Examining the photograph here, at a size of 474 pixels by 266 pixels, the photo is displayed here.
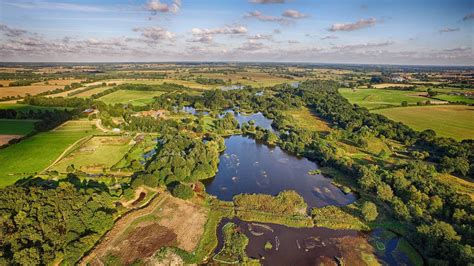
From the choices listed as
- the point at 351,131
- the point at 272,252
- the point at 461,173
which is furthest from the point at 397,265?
the point at 351,131

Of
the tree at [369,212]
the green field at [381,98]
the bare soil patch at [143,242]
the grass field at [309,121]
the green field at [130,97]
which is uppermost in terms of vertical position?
the green field at [381,98]

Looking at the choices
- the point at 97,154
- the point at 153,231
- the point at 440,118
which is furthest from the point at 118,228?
the point at 440,118

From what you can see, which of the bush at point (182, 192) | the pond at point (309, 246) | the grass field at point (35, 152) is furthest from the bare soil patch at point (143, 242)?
→ the grass field at point (35, 152)

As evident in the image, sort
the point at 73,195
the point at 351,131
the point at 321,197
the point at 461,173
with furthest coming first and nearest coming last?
the point at 351,131
the point at 461,173
the point at 321,197
the point at 73,195

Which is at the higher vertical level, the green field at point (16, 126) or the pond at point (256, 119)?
the green field at point (16, 126)

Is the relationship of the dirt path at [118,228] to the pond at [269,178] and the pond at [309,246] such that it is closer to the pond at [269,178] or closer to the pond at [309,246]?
the pond at [269,178]

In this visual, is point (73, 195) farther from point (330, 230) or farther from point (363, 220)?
point (363, 220)

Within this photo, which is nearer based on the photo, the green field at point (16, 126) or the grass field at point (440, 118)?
the green field at point (16, 126)
